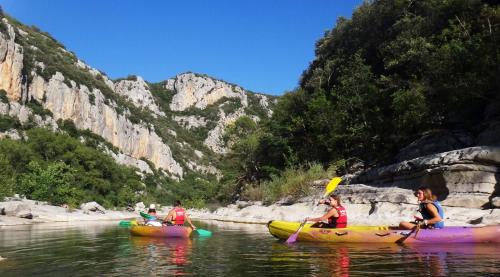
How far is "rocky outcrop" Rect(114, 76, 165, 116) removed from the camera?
481 ft

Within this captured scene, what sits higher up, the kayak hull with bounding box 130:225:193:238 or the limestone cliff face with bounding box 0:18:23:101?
the limestone cliff face with bounding box 0:18:23:101

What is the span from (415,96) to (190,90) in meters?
146

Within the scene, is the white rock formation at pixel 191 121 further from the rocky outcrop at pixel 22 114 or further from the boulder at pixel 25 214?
the boulder at pixel 25 214

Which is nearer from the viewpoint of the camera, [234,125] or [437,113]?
[437,113]

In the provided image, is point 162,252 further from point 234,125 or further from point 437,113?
point 234,125

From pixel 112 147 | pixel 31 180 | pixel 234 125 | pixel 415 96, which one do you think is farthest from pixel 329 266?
pixel 112 147

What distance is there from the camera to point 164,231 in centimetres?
1645

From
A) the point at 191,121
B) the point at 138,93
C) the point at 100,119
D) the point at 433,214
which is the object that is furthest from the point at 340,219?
the point at 191,121

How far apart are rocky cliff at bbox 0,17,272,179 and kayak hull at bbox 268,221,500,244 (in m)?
50.0

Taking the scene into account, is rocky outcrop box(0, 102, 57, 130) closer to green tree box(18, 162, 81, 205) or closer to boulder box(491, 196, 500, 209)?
green tree box(18, 162, 81, 205)

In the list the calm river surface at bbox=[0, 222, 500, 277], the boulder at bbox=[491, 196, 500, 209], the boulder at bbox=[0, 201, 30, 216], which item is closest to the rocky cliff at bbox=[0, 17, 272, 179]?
the boulder at bbox=[0, 201, 30, 216]

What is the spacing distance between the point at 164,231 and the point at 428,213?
9.10 metres

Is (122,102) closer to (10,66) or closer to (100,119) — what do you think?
(100,119)

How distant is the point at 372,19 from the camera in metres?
42.6
